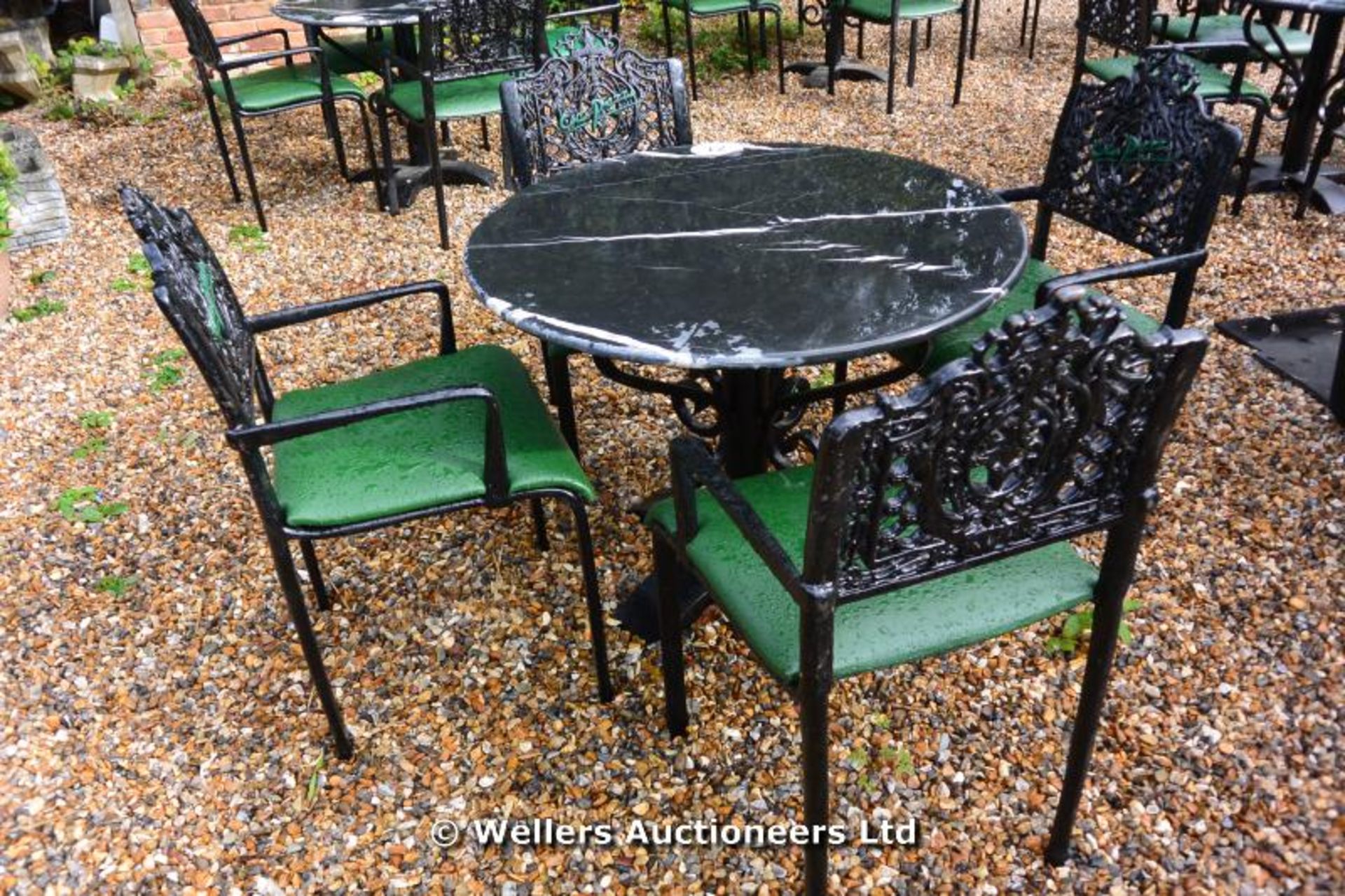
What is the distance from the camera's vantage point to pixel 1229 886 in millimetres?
1622

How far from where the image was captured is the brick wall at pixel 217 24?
238 inches

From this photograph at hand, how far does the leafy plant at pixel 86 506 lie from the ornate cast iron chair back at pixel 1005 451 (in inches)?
88.1

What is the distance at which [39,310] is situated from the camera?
3.79 meters

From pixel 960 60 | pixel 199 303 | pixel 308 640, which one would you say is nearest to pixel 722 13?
pixel 960 60

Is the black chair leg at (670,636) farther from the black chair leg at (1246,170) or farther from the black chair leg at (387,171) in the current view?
the black chair leg at (1246,170)

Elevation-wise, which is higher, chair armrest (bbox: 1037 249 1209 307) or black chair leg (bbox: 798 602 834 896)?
chair armrest (bbox: 1037 249 1209 307)

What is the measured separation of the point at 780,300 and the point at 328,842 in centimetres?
127

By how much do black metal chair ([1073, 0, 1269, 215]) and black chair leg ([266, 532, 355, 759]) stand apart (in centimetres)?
358

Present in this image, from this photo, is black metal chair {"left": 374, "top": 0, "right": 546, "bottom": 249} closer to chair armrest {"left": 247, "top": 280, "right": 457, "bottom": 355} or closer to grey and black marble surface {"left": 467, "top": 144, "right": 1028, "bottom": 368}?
grey and black marble surface {"left": 467, "top": 144, "right": 1028, "bottom": 368}

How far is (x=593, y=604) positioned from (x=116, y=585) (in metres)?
1.33

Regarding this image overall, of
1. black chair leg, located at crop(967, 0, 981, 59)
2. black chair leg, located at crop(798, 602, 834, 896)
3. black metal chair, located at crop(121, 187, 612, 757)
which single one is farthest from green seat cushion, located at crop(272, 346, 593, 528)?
black chair leg, located at crop(967, 0, 981, 59)

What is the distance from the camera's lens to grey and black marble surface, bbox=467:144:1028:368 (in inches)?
61.6

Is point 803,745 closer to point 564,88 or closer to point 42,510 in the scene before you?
point 564,88

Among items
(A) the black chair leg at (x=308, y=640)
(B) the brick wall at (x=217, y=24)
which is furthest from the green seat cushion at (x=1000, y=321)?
(B) the brick wall at (x=217, y=24)
